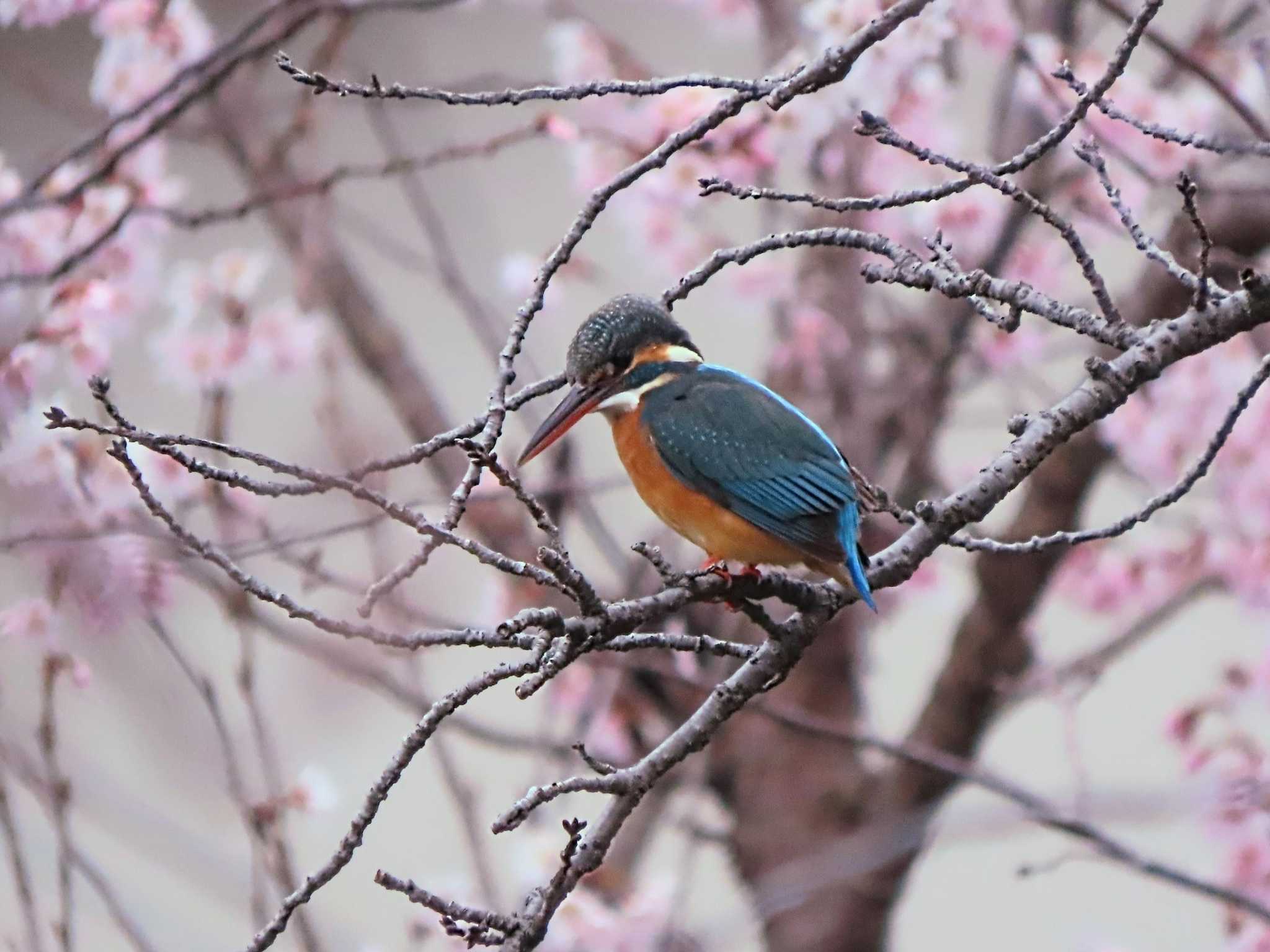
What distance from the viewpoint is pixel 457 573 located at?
146 inches

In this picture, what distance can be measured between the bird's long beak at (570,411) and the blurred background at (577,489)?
26 centimetres

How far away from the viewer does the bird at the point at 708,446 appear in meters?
1.87

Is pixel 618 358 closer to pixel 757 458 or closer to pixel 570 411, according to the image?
pixel 570 411

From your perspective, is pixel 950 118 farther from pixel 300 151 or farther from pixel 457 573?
pixel 457 573

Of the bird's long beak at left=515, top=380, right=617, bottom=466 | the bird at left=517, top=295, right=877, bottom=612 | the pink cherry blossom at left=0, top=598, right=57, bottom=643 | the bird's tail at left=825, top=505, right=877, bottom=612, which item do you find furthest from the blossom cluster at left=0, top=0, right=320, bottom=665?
the bird's tail at left=825, top=505, right=877, bottom=612

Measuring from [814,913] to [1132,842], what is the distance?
A: 2402 millimetres

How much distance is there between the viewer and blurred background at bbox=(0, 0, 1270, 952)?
8.30 ft

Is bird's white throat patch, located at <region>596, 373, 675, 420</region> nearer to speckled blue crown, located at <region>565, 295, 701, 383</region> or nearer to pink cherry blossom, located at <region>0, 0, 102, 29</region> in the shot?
speckled blue crown, located at <region>565, 295, 701, 383</region>

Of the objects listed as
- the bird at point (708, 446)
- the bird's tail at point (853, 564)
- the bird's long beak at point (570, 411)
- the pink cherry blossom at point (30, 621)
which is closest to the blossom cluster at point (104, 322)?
the pink cherry blossom at point (30, 621)

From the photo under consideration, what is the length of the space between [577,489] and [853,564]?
1.56 metres

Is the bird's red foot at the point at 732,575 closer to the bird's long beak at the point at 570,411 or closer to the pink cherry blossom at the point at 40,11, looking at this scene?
the bird's long beak at the point at 570,411

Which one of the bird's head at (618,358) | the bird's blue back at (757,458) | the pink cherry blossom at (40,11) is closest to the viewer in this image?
the bird's blue back at (757,458)

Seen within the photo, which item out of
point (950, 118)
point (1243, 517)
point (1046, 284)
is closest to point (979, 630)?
point (1243, 517)

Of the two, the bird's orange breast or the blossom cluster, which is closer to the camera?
the bird's orange breast
